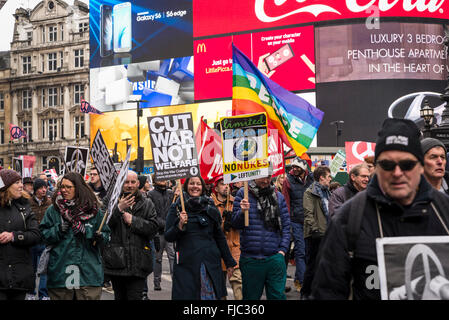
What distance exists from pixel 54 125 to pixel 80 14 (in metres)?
10.4

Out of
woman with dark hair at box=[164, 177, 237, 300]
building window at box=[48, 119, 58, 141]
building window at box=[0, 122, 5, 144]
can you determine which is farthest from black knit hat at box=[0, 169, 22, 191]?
building window at box=[0, 122, 5, 144]

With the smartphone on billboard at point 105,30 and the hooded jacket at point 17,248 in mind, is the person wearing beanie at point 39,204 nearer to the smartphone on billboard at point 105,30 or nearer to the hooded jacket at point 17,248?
the hooded jacket at point 17,248

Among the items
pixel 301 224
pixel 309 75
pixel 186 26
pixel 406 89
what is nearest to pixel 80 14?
pixel 186 26

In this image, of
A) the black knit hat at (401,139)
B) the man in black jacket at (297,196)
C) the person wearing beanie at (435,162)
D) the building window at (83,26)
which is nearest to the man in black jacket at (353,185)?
the person wearing beanie at (435,162)

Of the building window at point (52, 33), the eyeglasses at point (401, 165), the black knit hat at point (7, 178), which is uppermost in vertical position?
the building window at point (52, 33)

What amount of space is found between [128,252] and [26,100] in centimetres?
5861

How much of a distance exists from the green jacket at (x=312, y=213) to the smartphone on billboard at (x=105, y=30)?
Answer: 143ft

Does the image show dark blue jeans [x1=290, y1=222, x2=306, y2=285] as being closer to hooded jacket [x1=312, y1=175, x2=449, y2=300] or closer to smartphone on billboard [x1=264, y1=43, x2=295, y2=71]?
hooded jacket [x1=312, y1=175, x2=449, y2=300]

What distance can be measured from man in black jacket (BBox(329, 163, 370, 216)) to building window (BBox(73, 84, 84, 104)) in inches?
2121

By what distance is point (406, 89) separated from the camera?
4128 centimetres

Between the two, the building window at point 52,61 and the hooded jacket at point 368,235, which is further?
the building window at point 52,61

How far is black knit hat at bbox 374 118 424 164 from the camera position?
278 cm

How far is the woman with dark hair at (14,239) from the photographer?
5.61 m
